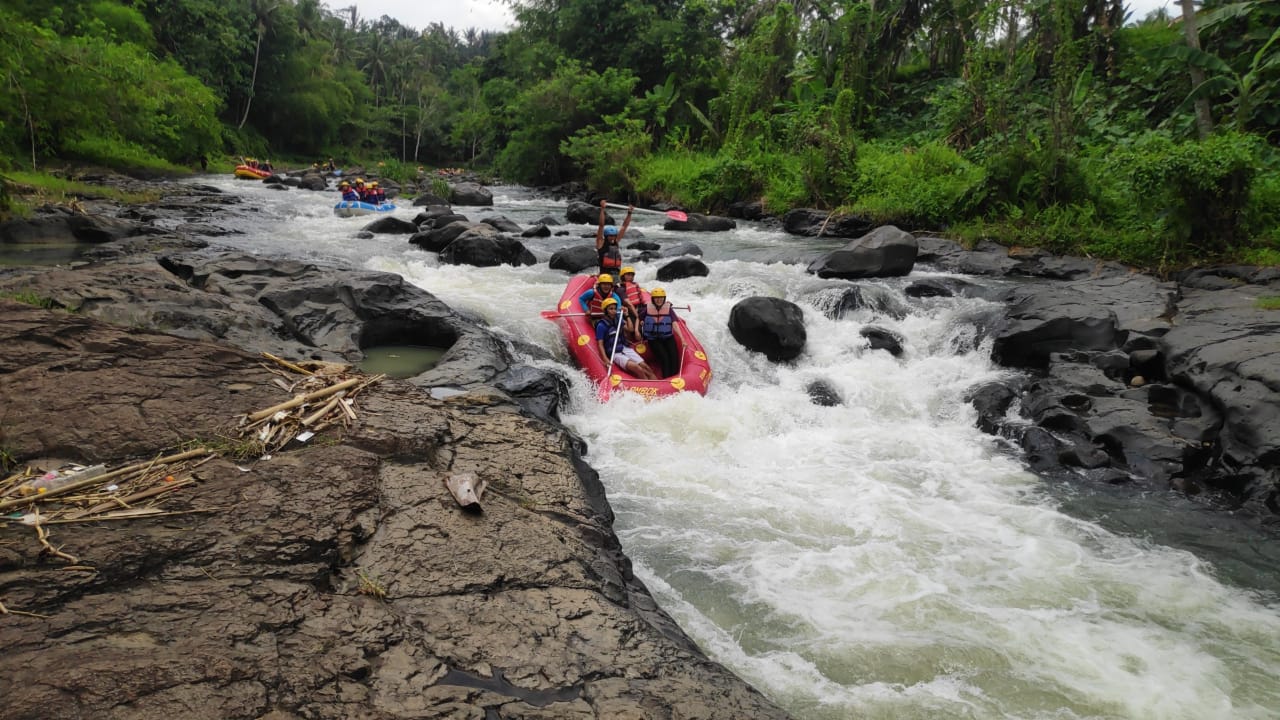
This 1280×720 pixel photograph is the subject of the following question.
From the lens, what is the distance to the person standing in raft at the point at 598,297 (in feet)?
25.6

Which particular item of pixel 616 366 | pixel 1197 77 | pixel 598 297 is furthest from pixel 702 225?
pixel 616 366

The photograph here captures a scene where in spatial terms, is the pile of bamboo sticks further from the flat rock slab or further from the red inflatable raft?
the red inflatable raft

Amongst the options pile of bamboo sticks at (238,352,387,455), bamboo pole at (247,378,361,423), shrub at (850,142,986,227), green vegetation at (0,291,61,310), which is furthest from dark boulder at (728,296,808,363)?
shrub at (850,142,986,227)

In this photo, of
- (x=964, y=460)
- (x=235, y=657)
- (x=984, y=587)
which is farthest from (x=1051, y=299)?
(x=235, y=657)

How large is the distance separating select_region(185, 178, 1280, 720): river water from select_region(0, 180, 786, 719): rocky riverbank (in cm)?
69

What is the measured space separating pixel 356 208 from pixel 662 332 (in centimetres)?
1239

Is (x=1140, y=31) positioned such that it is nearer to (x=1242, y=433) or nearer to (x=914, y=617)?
(x=1242, y=433)

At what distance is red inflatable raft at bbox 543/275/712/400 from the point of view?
21.9 ft

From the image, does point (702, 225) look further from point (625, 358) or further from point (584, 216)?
point (625, 358)

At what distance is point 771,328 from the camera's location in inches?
318

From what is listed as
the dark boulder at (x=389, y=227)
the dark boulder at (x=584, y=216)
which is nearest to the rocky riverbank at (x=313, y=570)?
the dark boulder at (x=389, y=227)

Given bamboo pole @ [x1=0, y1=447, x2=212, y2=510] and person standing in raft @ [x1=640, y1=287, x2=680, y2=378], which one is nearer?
bamboo pole @ [x1=0, y1=447, x2=212, y2=510]

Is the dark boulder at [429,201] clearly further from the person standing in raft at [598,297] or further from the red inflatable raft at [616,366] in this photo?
the person standing in raft at [598,297]

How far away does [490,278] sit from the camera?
1018 cm
